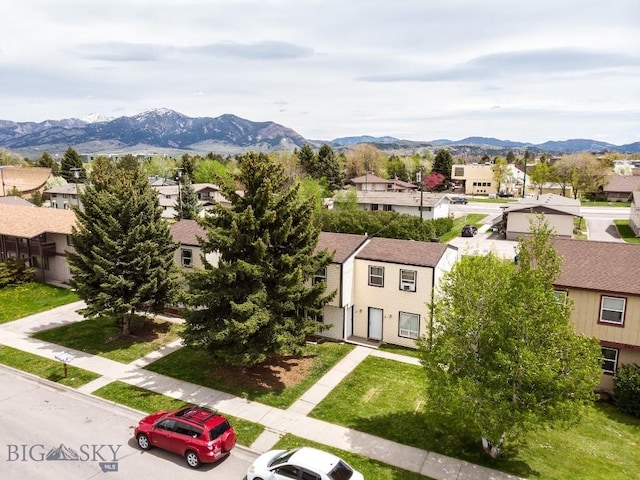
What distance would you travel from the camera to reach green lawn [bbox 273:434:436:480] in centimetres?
1644

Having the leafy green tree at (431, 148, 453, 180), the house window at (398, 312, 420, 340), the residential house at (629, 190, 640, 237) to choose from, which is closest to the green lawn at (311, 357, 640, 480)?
the house window at (398, 312, 420, 340)

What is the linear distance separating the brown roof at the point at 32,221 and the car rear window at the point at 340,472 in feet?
110

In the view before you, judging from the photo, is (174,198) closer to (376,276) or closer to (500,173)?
(376,276)

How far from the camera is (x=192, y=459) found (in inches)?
664

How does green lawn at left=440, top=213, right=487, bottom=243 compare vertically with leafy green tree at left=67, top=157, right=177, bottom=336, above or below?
below

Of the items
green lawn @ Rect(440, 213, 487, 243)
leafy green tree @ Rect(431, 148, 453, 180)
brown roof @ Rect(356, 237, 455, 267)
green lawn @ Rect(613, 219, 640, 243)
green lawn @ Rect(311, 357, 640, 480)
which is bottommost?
green lawn @ Rect(311, 357, 640, 480)

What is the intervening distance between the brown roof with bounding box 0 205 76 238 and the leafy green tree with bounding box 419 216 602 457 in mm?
34583

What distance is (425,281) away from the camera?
27.3 meters

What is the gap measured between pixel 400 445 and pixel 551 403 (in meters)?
6.08

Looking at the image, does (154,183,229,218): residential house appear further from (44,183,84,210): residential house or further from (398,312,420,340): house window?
(398,312,420,340): house window

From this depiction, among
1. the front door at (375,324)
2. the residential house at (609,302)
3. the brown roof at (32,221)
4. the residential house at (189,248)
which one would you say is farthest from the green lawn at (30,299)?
the residential house at (609,302)

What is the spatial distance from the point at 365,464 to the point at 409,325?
12.2m

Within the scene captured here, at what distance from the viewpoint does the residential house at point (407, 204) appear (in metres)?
67.3

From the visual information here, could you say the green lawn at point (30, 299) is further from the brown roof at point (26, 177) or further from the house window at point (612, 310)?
the brown roof at point (26, 177)
